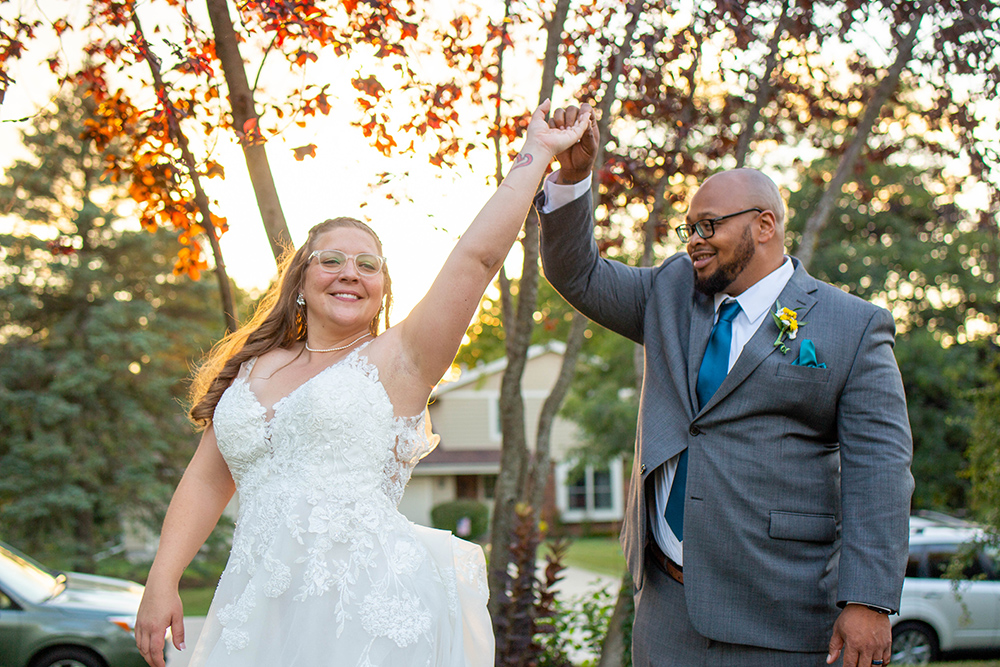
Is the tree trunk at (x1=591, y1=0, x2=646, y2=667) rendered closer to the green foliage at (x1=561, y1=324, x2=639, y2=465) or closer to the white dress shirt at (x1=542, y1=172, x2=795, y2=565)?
the white dress shirt at (x1=542, y1=172, x2=795, y2=565)

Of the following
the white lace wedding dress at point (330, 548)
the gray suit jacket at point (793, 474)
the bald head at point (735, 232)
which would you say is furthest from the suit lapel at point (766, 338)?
the white lace wedding dress at point (330, 548)

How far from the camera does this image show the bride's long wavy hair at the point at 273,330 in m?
2.64

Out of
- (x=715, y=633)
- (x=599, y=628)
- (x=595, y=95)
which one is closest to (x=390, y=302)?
(x=715, y=633)

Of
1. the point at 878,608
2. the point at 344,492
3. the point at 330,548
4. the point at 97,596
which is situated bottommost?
the point at 97,596

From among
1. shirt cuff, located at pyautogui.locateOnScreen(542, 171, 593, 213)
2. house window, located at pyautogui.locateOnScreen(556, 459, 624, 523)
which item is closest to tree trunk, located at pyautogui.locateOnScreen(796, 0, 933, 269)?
shirt cuff, located at pyautogui.locateOnScreen(542, 171, 593, 213)

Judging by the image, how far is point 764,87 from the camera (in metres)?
5.03

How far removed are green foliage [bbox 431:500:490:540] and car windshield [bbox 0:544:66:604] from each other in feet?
56.6

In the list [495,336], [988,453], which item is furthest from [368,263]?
[495,336]

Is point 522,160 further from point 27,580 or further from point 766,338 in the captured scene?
point 27,580

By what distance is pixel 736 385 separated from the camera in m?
2.54

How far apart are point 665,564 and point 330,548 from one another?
110cm

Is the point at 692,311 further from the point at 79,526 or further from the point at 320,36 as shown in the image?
the point at 79,526

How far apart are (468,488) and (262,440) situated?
26181mm

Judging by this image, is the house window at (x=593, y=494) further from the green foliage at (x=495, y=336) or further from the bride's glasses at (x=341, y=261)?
the bride's glasses at (x=341, y=261)
